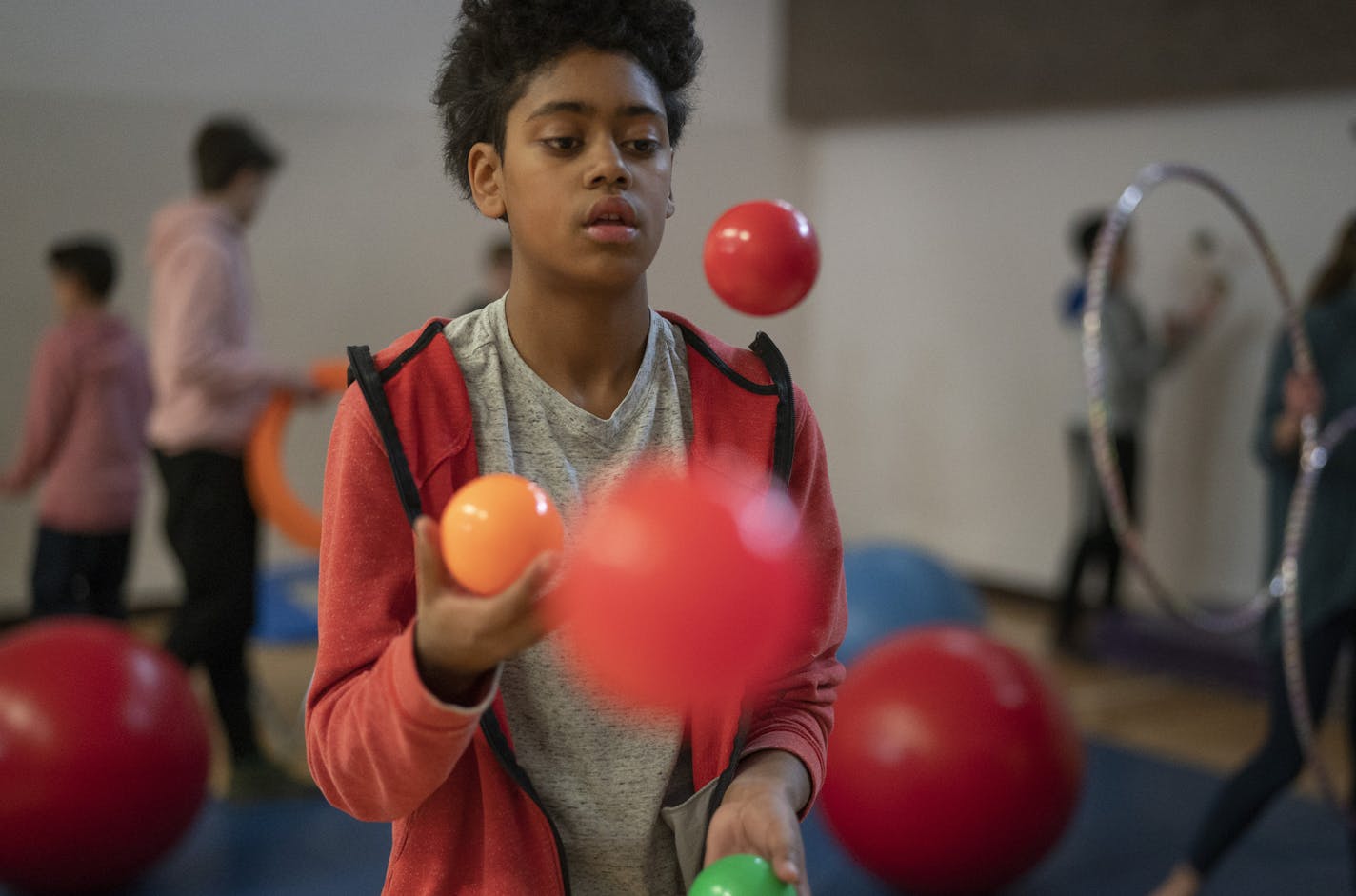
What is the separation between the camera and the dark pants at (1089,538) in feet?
18.4

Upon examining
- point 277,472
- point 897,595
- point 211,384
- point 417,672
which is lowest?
point 897,595

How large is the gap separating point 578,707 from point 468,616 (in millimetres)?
260

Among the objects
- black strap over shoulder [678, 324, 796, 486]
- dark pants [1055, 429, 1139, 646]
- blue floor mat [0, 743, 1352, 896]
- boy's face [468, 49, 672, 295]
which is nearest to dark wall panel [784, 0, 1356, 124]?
dark pants [1055, 429, 1139, 646]

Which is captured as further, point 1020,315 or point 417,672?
point 1020,315

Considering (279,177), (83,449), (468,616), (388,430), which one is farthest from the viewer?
(279,177)

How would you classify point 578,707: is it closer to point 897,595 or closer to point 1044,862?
point 1044,862

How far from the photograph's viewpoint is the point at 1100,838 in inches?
149

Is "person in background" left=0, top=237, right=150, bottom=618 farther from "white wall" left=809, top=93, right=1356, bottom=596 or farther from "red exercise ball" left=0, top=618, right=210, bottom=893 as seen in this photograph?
"white wall" left=809, top=93, right=1356, bottom=596

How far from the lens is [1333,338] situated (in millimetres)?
3152

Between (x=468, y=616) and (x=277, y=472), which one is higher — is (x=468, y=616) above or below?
above

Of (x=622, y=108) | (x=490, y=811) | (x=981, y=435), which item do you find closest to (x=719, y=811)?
(x=490, y=811)

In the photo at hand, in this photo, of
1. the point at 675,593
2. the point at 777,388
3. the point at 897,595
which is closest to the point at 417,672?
the point at 675,593

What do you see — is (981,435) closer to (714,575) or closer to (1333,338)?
(1333,338)

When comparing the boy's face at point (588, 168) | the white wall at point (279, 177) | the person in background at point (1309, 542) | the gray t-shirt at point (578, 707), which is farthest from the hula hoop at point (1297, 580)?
the white wall at point (279, 177)
